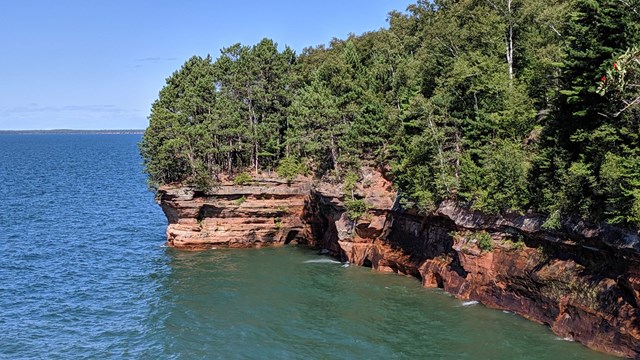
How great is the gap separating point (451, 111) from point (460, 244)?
12.4 metres

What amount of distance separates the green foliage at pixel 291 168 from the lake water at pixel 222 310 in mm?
8087

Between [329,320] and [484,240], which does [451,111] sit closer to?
[484,240]

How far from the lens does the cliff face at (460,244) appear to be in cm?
3005

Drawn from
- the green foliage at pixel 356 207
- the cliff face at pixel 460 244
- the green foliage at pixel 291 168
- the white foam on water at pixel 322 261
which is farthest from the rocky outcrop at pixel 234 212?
the green foliage at pixel 356 207

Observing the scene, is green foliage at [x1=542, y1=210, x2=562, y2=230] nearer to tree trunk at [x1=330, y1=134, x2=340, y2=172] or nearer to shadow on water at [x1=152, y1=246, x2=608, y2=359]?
shadow on water at [x1=152, y1=246, x2=608, y2=359]

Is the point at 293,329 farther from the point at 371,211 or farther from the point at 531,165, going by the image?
the point at 531,165

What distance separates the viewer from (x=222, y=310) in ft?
130

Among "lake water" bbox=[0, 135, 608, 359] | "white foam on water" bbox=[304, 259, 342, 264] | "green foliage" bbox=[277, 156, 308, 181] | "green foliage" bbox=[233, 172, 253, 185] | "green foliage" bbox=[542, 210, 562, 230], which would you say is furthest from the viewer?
"green foliage" bbox=[277, 156, 308, 181]

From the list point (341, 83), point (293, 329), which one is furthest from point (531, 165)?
point (341, 83)

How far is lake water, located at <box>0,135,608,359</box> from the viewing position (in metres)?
32.7

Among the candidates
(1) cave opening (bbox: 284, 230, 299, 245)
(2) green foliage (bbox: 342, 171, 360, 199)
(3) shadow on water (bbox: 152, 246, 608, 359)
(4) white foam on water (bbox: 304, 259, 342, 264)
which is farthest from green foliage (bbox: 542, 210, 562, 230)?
(1) cave opening (bbox: 284, 230, 299, 245)

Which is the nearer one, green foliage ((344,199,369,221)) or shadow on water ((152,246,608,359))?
shadow on water ((152,246,608,359))

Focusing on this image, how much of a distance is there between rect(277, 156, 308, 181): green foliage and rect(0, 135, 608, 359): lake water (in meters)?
8.09

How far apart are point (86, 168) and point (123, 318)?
119504mm
